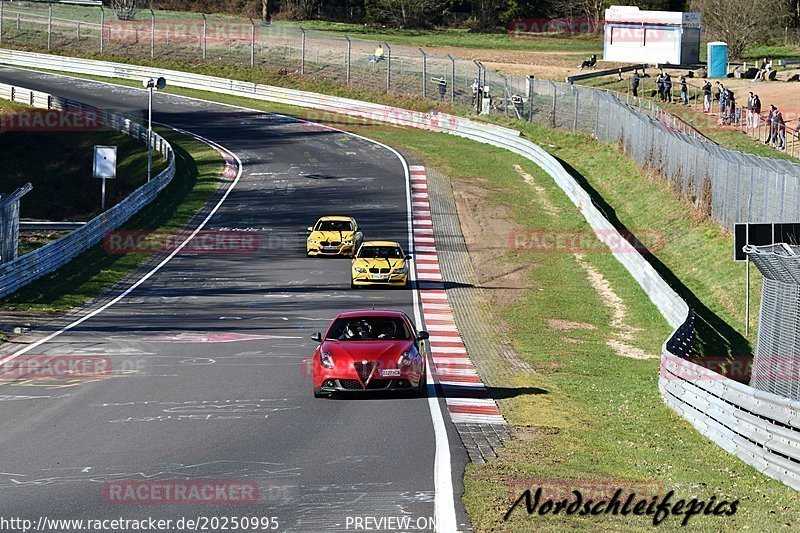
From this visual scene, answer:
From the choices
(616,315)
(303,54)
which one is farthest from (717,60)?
(616,315)

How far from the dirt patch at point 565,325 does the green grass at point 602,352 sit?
0.31 meters

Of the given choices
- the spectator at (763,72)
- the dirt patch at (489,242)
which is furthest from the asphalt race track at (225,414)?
the spectator at (763,72)

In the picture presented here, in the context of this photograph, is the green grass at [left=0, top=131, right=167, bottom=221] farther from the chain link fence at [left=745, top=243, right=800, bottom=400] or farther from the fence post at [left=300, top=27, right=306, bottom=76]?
the chain link fence at [left=745, top=243, right=800, bottom=400]

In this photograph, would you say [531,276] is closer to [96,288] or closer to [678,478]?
[96,288]

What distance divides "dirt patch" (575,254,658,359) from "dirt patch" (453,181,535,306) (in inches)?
80.4

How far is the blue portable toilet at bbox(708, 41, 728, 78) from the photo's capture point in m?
80.5

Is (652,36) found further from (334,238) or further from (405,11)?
(334,238)

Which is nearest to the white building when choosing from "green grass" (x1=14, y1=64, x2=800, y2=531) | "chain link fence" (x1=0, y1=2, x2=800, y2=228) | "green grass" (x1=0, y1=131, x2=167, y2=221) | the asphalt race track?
"chain link fence" (x1=0, y1=2, x2=800, y2=228)

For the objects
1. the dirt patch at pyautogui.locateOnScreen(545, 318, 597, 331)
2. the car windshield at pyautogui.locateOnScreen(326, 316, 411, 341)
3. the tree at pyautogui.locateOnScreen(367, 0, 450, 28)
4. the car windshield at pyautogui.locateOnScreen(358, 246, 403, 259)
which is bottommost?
the dirt patch at pyautogui.locateOnScreen(545, 318, 597, 331)

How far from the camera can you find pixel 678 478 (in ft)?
45.6

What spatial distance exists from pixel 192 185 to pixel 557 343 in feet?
97.4

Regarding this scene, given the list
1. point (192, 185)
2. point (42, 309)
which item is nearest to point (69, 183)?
point (192, 185)

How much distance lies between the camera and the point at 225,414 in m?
17.2

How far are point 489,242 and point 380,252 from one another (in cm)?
949
